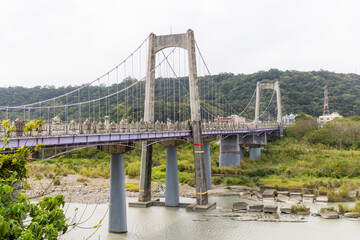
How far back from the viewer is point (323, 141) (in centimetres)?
6059

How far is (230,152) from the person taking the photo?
161ft

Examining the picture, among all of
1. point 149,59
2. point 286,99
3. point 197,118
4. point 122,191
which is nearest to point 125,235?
point 122,191

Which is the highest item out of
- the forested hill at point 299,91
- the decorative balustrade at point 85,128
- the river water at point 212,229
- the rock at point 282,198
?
the forested hill at point 299,91

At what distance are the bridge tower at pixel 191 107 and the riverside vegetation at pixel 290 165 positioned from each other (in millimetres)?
7440

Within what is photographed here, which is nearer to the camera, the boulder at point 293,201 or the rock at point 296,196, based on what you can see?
the boulder at point 293,201

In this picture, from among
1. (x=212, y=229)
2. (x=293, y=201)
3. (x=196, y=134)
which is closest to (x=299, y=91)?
(x=293, y=201)

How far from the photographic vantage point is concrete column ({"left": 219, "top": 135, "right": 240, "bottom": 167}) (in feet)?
161

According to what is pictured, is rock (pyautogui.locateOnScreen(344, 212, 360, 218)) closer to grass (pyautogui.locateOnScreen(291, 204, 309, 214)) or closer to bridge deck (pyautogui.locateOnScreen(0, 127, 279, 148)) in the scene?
grass (pyautogui.locateOnScreen(291, 204, 309, 214))

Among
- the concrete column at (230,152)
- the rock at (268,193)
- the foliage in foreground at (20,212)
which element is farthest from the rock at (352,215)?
the foliage in foreground at (20,212)

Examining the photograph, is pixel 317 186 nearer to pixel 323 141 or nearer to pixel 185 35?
pixel 185 35

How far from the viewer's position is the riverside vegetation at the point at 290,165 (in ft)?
126

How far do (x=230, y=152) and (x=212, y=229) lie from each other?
26.1m

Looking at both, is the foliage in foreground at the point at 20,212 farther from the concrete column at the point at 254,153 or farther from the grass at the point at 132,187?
the concrete column at the point at 254,153

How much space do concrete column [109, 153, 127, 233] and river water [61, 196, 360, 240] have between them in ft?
1.73
